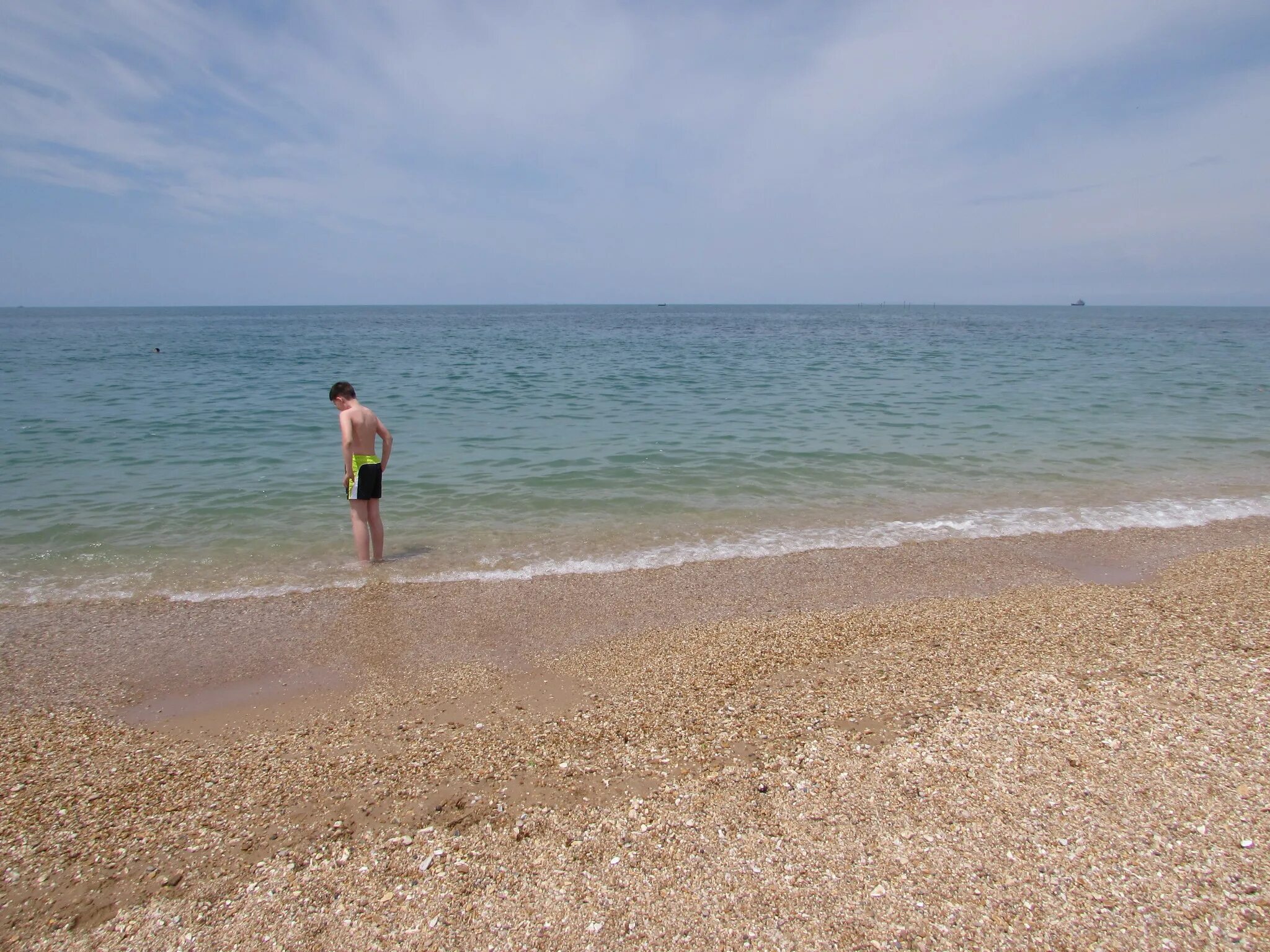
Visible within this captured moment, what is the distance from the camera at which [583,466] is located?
11.0 m

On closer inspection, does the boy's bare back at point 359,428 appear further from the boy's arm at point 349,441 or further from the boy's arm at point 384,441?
the boy's arm at point 384,441

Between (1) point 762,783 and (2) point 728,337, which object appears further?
(2) point 728,337

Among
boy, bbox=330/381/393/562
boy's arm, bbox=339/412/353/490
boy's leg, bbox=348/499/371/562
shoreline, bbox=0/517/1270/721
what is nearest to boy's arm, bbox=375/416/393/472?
boy, bbox=330/381/393/562

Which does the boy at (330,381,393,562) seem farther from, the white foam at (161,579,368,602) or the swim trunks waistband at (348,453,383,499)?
the white foam at (161,579,368,602)

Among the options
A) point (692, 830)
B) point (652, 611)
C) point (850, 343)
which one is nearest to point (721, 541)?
point (652, 611)

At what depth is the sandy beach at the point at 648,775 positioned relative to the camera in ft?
8.45

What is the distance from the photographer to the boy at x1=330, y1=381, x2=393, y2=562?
7.14 m

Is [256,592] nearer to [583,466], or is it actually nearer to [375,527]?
[375,527]

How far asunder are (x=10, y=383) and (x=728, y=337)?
131 feet

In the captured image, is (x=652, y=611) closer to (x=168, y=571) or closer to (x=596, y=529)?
(x=596, y=529)

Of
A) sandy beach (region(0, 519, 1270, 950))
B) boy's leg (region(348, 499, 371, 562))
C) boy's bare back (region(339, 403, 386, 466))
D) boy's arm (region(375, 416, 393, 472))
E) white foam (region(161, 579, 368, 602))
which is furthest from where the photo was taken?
boy's arm (region(375, 416, 393, 472))

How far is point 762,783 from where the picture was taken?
330 centimetres

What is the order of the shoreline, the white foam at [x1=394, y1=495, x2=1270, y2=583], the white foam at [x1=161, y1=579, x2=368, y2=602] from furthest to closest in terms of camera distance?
1. the white foam at [x1=394, y1=495, x2=1270, y2=583]
2. the white foam at [x1=161, y1=579, x2=368, y2=602]
3. the shoreline

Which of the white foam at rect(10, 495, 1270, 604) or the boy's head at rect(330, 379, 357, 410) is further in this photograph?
the boy's head at rect(330, 379, 357, 410)
